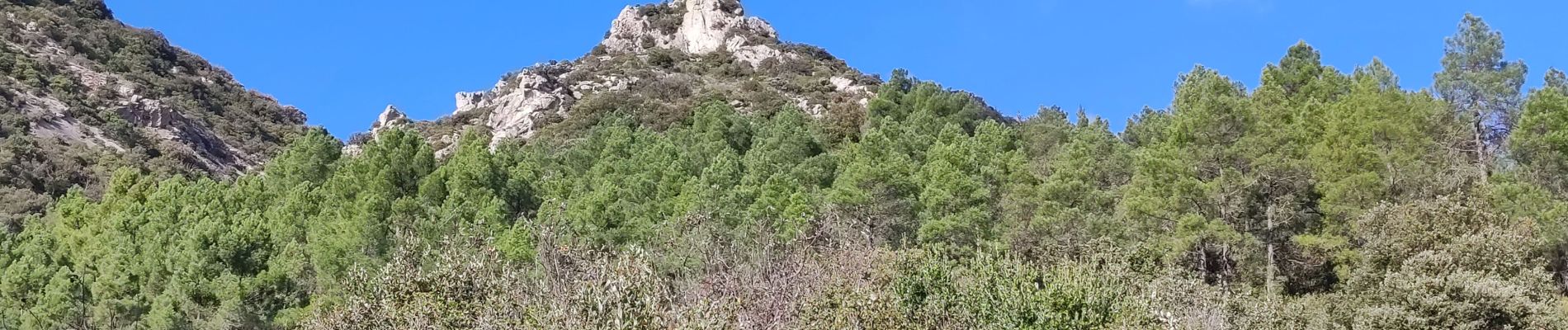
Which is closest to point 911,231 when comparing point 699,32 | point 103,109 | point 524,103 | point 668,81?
point 524,103

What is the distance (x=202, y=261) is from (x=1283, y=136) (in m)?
31.8

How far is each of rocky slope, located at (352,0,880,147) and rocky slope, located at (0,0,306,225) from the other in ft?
52.3

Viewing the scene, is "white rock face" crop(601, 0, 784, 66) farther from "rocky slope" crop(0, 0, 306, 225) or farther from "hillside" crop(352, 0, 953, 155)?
"rocky slope" crop(0, 0, 306, 225)

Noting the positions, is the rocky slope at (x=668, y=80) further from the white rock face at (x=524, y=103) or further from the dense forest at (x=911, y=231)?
the dense forest at (x=911, y=231)

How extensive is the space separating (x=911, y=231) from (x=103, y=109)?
7969 centimetres

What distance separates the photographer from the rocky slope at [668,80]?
85.8 m

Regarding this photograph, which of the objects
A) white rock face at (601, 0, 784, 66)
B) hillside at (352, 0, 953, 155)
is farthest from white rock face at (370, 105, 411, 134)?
white rock face at (601, 0, 784, 66)

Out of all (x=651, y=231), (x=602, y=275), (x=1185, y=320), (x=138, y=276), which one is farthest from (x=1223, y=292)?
(x=138, y=276)

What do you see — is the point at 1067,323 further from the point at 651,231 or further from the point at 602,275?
the point at 651,231

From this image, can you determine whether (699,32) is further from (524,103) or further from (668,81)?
(524,103)

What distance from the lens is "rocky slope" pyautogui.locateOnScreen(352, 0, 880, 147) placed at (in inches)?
3376

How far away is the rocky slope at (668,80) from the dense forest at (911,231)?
32.8 meters

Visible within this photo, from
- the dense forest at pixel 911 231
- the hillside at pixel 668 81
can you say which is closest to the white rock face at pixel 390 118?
the hillside at pixel 668 81

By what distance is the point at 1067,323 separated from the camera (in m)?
17.5
